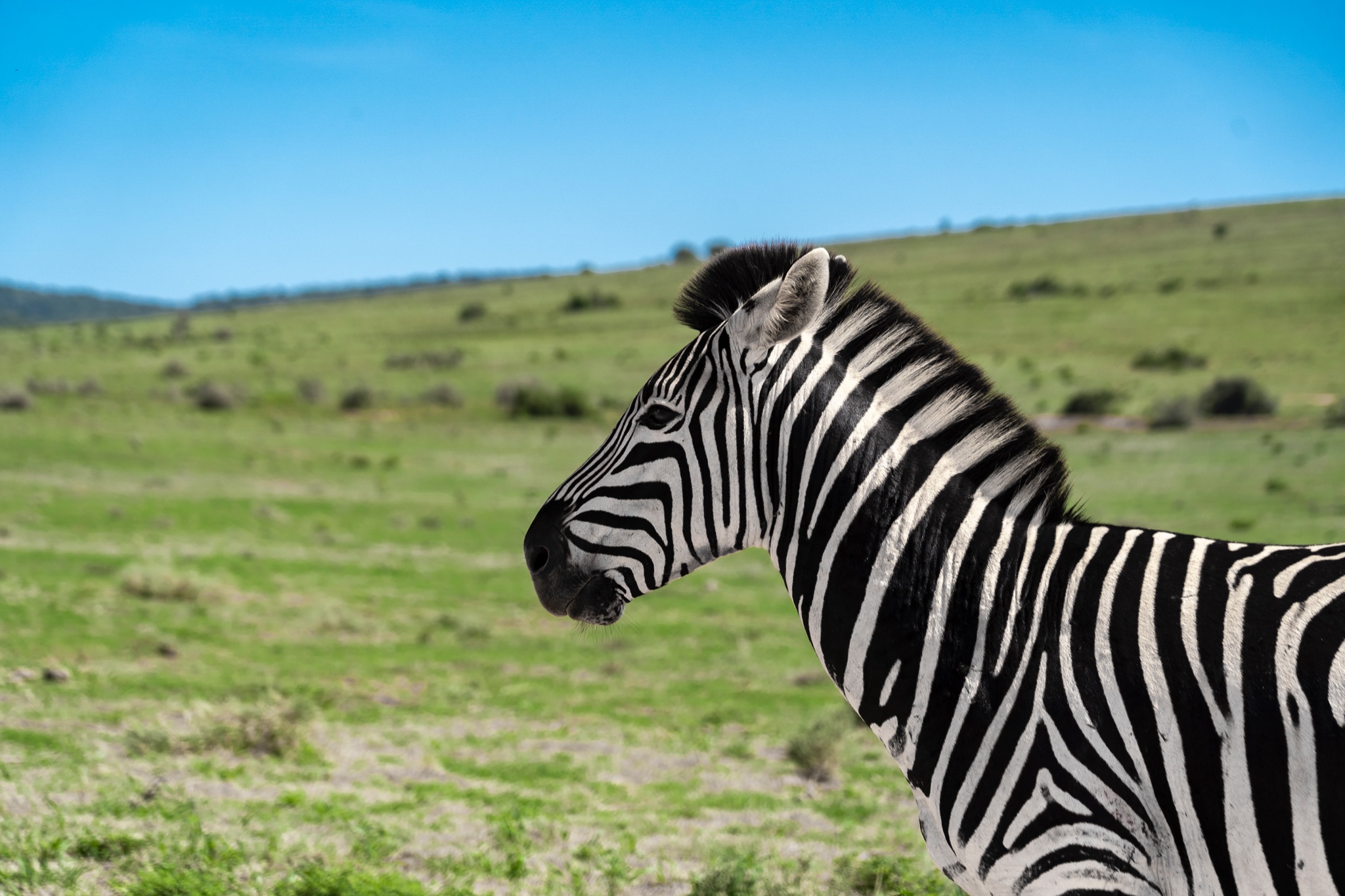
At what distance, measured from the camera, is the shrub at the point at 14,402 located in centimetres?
3380

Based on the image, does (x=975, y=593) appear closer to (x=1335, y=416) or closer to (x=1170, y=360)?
(x=1335, y=416)

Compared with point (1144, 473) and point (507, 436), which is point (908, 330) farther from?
point (507, 436)

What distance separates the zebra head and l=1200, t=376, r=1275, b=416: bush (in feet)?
129

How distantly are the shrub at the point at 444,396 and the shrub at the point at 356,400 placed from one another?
8.74 ft

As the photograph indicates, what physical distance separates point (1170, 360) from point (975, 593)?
49552 mm

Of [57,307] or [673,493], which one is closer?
[673,493]

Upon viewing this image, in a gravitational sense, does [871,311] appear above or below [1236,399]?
below

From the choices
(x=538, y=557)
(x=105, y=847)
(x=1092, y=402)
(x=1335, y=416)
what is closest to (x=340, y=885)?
(x=105, y=847)

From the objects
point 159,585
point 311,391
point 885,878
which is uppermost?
point 311,391

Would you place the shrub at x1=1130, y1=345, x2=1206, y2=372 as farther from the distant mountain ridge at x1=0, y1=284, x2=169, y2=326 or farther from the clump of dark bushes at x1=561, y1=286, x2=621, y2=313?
the distant mountain ridge at x1=0, y1=284, x2=169, y2=326

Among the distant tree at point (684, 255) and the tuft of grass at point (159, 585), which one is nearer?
the tuft of grass at point (159, 585)

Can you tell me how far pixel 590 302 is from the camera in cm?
8444

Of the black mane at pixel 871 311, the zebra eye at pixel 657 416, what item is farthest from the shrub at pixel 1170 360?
the zebra eye at pixel 657 416

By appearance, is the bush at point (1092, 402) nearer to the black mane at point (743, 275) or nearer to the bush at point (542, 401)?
the bush at point (542, 401)
